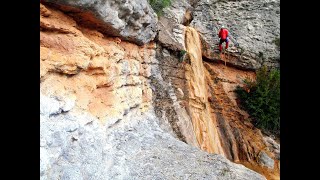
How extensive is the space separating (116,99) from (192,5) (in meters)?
8.83

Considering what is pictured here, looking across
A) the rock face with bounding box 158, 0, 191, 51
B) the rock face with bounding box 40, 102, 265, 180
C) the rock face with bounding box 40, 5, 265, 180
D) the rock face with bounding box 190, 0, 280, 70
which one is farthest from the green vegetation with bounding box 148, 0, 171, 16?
the rock face with bounding box 40, 102, 265, 180

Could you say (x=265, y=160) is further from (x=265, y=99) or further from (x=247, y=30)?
(x=247, y=30)

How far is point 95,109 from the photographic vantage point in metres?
3.88

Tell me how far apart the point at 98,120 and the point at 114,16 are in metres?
1.84

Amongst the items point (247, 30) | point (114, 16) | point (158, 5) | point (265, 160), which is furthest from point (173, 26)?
point (265, 160)

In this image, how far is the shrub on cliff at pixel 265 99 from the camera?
1016cm

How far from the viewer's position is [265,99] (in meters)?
10.2

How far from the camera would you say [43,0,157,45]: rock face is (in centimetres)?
332

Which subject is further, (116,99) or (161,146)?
(161,146)

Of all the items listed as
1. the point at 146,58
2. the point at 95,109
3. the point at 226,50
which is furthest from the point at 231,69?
the point at 95,109

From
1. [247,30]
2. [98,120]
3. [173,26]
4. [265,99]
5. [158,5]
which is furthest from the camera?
[247,30]

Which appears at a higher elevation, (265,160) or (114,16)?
(114,16)

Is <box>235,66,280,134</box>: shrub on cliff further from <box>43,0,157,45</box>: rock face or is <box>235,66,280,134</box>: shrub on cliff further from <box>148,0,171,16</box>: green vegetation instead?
<box>43,0,157,45</box>: rock face

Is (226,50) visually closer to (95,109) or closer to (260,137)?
(260,137)
